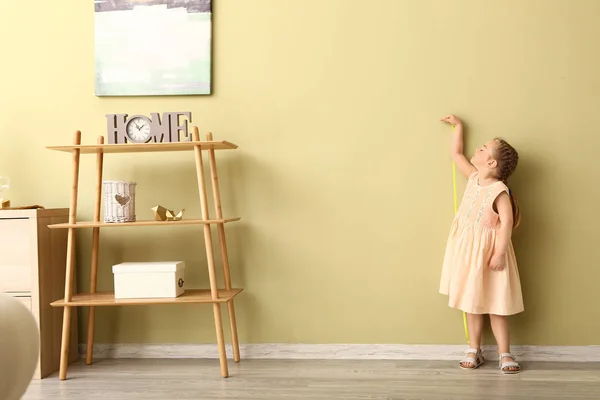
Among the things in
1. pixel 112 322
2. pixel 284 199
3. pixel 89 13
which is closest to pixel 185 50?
pixel 89 13

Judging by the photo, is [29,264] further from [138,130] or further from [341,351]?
[341,351]

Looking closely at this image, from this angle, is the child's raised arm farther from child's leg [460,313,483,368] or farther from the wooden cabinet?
the wooden cabinet

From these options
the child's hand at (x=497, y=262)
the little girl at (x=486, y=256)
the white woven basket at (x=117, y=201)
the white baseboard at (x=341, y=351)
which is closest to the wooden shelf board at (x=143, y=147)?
the white woven basket at (x=117, y=201)

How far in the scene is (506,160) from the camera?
2428 millimetres

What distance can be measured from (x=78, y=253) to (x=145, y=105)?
27.1 inches

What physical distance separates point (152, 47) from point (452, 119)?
1250 millimetres

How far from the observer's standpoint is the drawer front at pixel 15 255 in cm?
242

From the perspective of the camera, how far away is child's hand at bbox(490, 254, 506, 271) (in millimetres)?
2363

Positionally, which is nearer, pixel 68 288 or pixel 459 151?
pixel 68 288

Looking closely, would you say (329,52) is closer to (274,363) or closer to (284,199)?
(284,199)

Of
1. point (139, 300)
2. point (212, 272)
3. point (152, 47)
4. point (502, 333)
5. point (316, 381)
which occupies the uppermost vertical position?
point (152, 47)

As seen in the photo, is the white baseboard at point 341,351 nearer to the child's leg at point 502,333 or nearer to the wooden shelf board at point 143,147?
the child's leg at point 502,333

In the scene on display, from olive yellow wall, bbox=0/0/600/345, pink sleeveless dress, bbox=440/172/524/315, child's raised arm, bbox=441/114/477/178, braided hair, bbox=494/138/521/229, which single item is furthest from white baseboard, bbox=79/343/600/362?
child's raised arm, bbox=441/114/477/178

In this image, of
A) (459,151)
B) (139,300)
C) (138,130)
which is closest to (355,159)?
(459,151)
